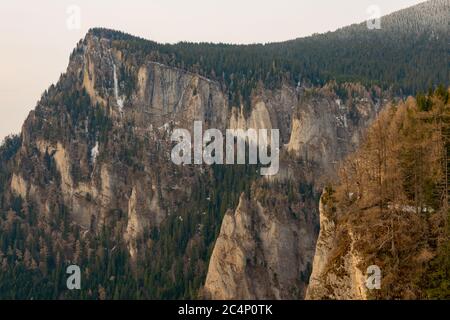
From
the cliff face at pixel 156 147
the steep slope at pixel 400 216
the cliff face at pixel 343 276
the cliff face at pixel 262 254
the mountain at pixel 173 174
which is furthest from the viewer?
the cliff face at pixel 156 147

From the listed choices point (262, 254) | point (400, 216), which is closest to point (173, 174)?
point (262, 254)

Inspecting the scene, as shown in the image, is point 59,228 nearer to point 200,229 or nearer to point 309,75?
point 200,229

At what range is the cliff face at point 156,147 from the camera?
119m

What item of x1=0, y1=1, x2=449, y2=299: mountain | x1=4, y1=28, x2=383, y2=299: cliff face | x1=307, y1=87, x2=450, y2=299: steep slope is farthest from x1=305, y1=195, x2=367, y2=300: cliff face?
x1=4, y1=28, x2=383, y2=299: cliff face

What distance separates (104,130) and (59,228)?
27712 millimetres

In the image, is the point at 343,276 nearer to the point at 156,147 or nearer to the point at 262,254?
the point at 262,254

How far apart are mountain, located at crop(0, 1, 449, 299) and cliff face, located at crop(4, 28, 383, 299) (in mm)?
304

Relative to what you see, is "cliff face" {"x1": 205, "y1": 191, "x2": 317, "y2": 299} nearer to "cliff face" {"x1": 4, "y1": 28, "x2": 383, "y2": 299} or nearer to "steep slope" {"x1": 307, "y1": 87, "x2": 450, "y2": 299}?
"cliff face" {"x1": 4, "y1": 28, "x2": 383, "y2": 299}

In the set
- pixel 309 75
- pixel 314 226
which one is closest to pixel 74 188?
pixel 309 75

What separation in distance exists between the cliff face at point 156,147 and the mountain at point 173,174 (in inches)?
12.0

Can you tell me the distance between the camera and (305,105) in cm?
14112

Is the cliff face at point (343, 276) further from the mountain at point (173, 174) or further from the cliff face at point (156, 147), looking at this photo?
the cliff face at point (156, 147)

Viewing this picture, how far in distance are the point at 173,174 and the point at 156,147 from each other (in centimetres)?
946

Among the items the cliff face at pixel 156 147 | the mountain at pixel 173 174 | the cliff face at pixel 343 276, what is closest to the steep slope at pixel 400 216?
the cliff face at pixel 343 276
